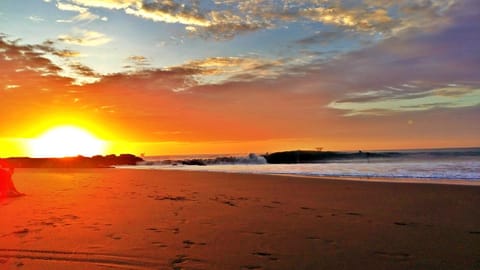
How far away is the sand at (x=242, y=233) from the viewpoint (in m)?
5.35

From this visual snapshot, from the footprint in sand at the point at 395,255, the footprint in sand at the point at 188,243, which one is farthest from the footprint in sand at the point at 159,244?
the footprint in sand at the point at 395,255

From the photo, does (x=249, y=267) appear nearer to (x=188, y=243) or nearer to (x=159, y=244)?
(x=188, y=243)

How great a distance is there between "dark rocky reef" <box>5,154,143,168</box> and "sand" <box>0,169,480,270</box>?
43854mm

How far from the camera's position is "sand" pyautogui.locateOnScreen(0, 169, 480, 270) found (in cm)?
535

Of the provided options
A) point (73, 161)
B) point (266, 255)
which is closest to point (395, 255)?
point (266, 255)

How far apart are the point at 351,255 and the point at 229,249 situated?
1766 mm

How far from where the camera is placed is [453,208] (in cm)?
995

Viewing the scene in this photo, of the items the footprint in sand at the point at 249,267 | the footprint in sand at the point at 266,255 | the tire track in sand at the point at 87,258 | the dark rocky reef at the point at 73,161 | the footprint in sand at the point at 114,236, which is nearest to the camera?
the footprint in sand at the point at 249,267

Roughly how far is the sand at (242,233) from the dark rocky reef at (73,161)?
4385 centimetres

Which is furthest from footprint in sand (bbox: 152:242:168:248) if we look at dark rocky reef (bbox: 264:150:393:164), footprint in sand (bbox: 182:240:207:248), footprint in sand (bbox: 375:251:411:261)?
dark rocky reef (bbox: 264:150:393:164)

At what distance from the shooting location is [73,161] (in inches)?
2212

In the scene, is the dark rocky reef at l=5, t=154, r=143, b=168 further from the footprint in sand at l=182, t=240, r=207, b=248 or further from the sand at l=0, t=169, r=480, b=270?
the footprint in sand at l=182, t=240, r=207, b=248

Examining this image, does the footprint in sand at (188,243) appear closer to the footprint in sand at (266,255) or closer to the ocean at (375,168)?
the footprint in sand at (266,255)

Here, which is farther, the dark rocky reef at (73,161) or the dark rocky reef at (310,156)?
the dark rocky reef at (310,156)
